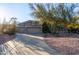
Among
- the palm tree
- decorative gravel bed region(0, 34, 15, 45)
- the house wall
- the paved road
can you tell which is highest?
the palm tree

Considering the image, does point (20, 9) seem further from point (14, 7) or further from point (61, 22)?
point (61, 22)

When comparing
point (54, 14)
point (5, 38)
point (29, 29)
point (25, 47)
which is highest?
point (54, 14)

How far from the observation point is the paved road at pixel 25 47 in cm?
457

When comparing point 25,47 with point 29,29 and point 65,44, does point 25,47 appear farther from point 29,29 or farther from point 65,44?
point 65,44

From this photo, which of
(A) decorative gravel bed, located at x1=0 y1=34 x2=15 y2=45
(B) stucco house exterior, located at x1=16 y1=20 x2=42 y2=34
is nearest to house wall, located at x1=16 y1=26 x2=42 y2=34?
(B) stucco house exterior, located at x1=16 y1=20 x2=42 y2=34

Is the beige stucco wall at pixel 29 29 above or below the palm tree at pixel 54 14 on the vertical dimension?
below

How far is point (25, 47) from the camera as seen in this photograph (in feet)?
15.1

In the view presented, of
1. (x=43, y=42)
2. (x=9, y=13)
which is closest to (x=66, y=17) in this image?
(x=43, y=42)

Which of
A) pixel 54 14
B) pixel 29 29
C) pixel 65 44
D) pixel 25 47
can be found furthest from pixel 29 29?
pixel 65 44

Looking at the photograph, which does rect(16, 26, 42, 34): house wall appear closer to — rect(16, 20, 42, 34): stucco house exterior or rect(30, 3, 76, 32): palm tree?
rect(16, 20, 42, 34): stucco house exterior

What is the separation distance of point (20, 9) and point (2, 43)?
0.52m

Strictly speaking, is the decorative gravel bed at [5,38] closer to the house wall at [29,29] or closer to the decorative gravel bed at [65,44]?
the house wall at [29,29]

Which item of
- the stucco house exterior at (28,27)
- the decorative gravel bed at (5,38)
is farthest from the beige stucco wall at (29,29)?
the decorative gravel bed at (5,38)

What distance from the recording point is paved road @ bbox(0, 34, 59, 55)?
4570mm
